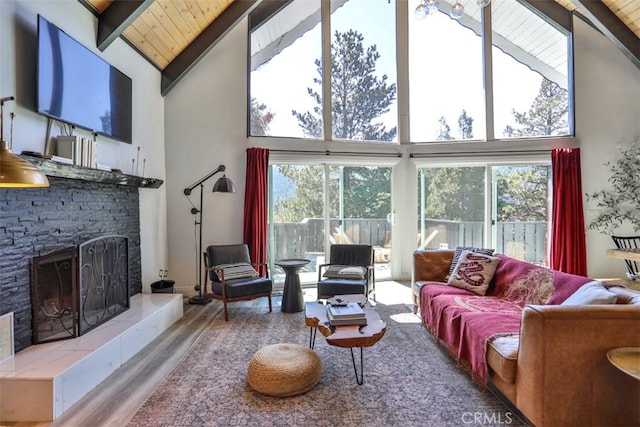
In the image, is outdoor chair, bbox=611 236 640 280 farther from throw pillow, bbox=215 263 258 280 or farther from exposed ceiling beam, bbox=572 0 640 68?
throw pillow, bbox=215 263 258 280

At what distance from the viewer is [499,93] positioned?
17.1ft

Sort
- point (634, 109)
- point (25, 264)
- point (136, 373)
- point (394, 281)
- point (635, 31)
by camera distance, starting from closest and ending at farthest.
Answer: point (25, 264), point (136, 373), point (635, 31), point (634, 109), point (394, 281)

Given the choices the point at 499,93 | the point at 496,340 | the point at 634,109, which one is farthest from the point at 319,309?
the point at 634,109

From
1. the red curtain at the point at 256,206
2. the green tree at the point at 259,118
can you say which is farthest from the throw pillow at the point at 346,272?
the green tree at the point at 259,118

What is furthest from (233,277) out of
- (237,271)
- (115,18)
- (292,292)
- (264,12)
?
(264,12)

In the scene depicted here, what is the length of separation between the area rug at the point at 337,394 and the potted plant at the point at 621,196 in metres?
3.86

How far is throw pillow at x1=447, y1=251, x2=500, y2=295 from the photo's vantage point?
10.3ft

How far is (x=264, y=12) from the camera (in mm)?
4941

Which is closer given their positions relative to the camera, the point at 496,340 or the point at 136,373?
the point at 496,340

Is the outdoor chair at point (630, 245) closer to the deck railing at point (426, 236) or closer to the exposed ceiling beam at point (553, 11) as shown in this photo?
the deck railing at point (426, 236)

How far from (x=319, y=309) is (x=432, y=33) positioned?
4924mm

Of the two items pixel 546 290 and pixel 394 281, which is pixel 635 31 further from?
pixel 394 281

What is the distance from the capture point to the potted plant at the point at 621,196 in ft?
15.4

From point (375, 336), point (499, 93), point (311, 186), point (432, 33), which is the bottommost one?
point (375, 336)
